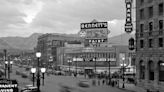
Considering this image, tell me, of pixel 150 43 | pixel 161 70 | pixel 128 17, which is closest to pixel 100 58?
pixel 128 17

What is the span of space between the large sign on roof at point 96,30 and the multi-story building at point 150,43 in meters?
24.1

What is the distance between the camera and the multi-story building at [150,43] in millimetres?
60500

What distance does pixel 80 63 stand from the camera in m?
137

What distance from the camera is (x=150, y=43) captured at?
212 ft

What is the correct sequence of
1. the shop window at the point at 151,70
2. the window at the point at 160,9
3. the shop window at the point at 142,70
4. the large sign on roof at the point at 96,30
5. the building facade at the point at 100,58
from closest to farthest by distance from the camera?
the large sign on roof at the point at 96,30, the window at the point at 160,9, the shop window at the point at 151,70, the shop window at the point at 142,70, the building facade at the point at 100,58

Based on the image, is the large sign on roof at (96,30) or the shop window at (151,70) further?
the shop window at (151,70)

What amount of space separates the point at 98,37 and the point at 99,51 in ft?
298

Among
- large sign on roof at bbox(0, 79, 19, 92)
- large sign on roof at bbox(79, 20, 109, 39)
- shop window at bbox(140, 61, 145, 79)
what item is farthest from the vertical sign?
large sign on roof at bbox(0, 79, 19, 92)

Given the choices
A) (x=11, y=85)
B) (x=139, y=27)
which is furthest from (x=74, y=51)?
(x=11, y=85)

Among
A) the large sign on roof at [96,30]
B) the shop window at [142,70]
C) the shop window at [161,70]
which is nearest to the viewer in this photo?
the large sign on roof at [96,30]

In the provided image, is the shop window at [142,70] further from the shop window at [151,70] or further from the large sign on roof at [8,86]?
the large sign on roof at [8,86]

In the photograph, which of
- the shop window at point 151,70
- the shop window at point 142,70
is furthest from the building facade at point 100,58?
the shop window at point 151,70

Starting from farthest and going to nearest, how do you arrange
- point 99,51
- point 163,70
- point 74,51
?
point 74,51
point 99,51
point 163,70

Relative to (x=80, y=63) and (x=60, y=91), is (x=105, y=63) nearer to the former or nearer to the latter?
(x=80, y=63)
